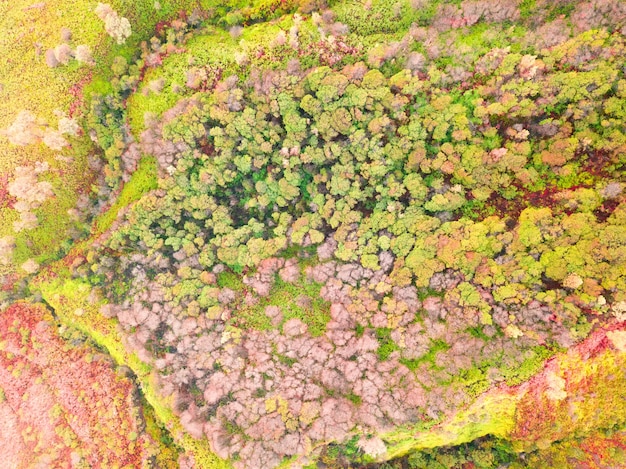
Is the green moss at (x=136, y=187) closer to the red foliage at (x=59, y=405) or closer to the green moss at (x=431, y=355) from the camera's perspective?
the red foliage at (x=59, y=405)

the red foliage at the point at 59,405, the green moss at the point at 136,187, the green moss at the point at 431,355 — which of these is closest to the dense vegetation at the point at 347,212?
the green moss at the point at 431,355

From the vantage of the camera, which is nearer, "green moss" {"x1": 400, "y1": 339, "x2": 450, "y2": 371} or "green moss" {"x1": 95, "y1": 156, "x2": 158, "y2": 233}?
"green moss" {"x1": 400, "y1": 339, "x2": 450, "y2": 371}

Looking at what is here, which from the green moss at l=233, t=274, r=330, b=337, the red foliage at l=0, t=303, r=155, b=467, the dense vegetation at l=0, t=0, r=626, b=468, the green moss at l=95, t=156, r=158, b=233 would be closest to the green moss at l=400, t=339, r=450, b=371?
the dense vegetation at l=0, t=0, r=626, b=468

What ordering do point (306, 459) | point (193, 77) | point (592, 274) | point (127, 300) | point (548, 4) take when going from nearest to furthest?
point (592, 274), point (548, 4), point (306, 459), point (193, 77), point (127, 300)

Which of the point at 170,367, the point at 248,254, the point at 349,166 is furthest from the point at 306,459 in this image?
the point at 349,166

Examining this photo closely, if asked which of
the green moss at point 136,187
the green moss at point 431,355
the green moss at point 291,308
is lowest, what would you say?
the green moss at point 431,355

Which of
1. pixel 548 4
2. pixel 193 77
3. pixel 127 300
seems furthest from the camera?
pixel 127 300

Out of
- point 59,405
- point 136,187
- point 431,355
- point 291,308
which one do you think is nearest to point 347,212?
point 291,308

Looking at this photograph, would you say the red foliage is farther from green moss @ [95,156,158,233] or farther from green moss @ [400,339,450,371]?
green moss @ [400,339,450,371]

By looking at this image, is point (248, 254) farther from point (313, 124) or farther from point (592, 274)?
point (592, 274)
